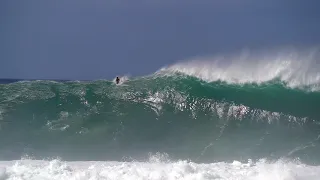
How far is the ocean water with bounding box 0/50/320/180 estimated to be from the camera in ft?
27.9

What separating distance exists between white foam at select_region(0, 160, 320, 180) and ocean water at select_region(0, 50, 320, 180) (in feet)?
0.07

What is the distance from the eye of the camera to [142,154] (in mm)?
10977

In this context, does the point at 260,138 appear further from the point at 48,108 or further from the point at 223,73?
the point at 48,108

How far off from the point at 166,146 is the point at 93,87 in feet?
20.5

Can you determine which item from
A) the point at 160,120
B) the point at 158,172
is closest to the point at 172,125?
the point at 160,120

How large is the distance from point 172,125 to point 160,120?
0.60 m

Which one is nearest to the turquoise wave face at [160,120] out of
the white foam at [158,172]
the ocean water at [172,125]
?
the ocean water at [172,125]

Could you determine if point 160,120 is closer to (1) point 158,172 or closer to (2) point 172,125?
(2) point 172,125

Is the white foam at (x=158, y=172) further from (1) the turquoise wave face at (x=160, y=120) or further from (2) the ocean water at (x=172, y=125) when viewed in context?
(1) the turquoise wave face at (x=160, y=120)

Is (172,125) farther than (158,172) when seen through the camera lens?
Yes

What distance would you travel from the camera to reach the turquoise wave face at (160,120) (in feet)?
36.7

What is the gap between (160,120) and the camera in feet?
44.4

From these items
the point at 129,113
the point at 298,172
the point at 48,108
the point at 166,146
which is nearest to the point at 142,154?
the point at 166,146

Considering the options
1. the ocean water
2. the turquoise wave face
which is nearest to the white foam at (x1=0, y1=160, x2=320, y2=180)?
the ocean water
